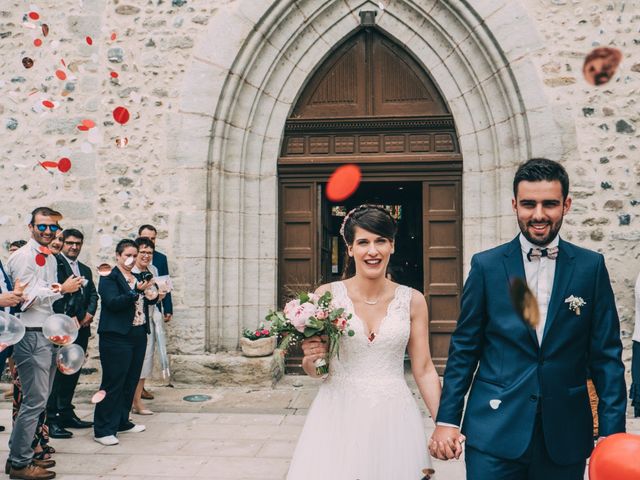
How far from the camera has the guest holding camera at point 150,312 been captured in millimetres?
5605

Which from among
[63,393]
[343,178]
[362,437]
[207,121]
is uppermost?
[207,121]

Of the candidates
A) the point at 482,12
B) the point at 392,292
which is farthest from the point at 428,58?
the point at 392,292

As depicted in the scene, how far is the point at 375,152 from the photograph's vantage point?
7.47 meters

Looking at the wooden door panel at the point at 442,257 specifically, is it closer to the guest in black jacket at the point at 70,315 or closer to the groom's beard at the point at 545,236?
the guest in black jacket at the point at 70,315

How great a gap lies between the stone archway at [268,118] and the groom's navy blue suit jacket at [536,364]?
15.4 feet

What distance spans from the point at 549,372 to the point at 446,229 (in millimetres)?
5217

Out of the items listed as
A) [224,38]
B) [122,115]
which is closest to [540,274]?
[224,38]

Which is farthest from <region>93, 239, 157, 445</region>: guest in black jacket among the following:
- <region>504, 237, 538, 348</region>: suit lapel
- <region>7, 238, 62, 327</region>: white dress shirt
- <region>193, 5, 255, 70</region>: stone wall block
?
<region>504, 237, 538, 348</region>: suit lapel

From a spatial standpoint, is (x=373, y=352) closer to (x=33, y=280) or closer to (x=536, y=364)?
(x=536, y=364)

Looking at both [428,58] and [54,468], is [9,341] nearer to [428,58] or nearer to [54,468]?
[54,468]

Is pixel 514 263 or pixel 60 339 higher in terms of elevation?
pixel 514 263

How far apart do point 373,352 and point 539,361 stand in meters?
0.81

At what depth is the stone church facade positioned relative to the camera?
7.00 meters

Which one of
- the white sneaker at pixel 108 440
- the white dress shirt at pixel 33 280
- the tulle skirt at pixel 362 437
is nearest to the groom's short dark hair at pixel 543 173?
the tulle skirt at pixel 362 437
